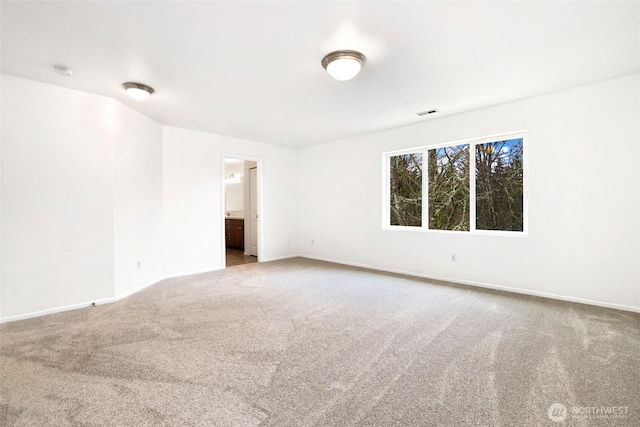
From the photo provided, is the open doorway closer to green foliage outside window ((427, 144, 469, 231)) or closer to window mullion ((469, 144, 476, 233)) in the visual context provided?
green foliage outside window ((427, 144, 469, 231))

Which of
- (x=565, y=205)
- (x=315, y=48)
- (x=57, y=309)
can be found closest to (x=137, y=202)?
(x=57, y=309)

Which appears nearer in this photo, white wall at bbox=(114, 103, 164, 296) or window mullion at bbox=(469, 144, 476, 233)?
white wall at bbox=(114, 103, 164, 296)

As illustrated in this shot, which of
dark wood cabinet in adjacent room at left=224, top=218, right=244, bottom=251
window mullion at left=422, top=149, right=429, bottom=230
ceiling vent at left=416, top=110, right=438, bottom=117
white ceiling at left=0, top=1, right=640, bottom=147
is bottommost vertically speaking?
dark wood cabinet in adjacent room at left=224, top=218, right=244, bottom=251

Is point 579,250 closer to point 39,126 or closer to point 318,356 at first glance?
point 318,356

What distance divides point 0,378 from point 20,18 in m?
2.48

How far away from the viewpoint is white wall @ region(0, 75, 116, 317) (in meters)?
3.01

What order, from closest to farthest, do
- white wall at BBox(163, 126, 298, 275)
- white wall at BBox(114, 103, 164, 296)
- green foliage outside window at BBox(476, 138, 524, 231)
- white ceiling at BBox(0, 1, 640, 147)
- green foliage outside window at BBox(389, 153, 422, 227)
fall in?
white ceiling at BBox(0, 1, 640, 147), white wall at BBox(114, 103, 164, 296), green foliage outside window at BBox(476, 138, 524, 231), white wall at BBox(163, 126, 298, 275), green foliage outside window at BBox(389, 153, 422, 227)

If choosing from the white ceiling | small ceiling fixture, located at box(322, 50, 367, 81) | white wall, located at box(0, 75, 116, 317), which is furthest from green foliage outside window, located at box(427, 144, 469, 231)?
white wall, located at box(0, 75, 116, 317)

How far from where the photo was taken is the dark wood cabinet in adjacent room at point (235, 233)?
7.86m

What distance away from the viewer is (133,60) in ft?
8.87

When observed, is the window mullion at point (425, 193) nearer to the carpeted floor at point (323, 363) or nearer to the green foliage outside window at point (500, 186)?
the green foliage outside window at point (500, 186)

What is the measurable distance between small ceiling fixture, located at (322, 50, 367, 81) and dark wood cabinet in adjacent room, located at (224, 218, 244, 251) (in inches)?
227

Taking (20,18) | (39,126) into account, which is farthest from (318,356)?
(39,126)

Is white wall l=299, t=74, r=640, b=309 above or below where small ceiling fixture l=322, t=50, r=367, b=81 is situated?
below
